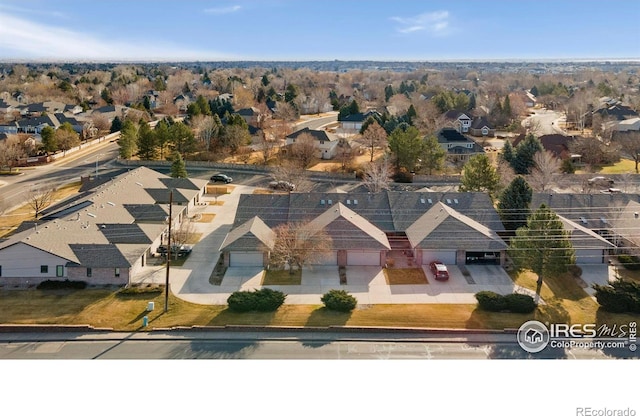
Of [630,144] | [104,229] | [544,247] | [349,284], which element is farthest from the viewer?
[630,144]

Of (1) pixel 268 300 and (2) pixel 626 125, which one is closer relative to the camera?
(1) pixel 268 300

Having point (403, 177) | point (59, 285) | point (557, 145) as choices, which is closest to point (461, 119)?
point (557, 145)

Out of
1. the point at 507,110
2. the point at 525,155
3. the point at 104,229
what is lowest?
the point at 104,229

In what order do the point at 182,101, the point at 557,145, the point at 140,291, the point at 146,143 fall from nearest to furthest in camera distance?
1. the point at 140,291
2. the point at 146,143
3. the point at 557,145
4. the point at 182,101

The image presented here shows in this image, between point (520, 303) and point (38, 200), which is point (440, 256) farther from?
point (38, 200)

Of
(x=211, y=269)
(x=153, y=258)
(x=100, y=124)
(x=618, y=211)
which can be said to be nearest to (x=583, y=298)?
(x=618, y=211)

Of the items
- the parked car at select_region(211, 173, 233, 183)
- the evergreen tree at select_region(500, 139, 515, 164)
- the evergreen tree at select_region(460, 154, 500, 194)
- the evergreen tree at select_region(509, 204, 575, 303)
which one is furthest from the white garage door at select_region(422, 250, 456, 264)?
the parked car at select_region(211, 173, 233, 183)

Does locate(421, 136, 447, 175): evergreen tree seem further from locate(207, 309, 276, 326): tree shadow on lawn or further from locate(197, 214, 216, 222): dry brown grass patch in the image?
locate(207, 309, 276, 326): tree shadow on lawn

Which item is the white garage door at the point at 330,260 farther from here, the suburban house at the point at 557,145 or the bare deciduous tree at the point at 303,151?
the suburban house at the point at 557,145
